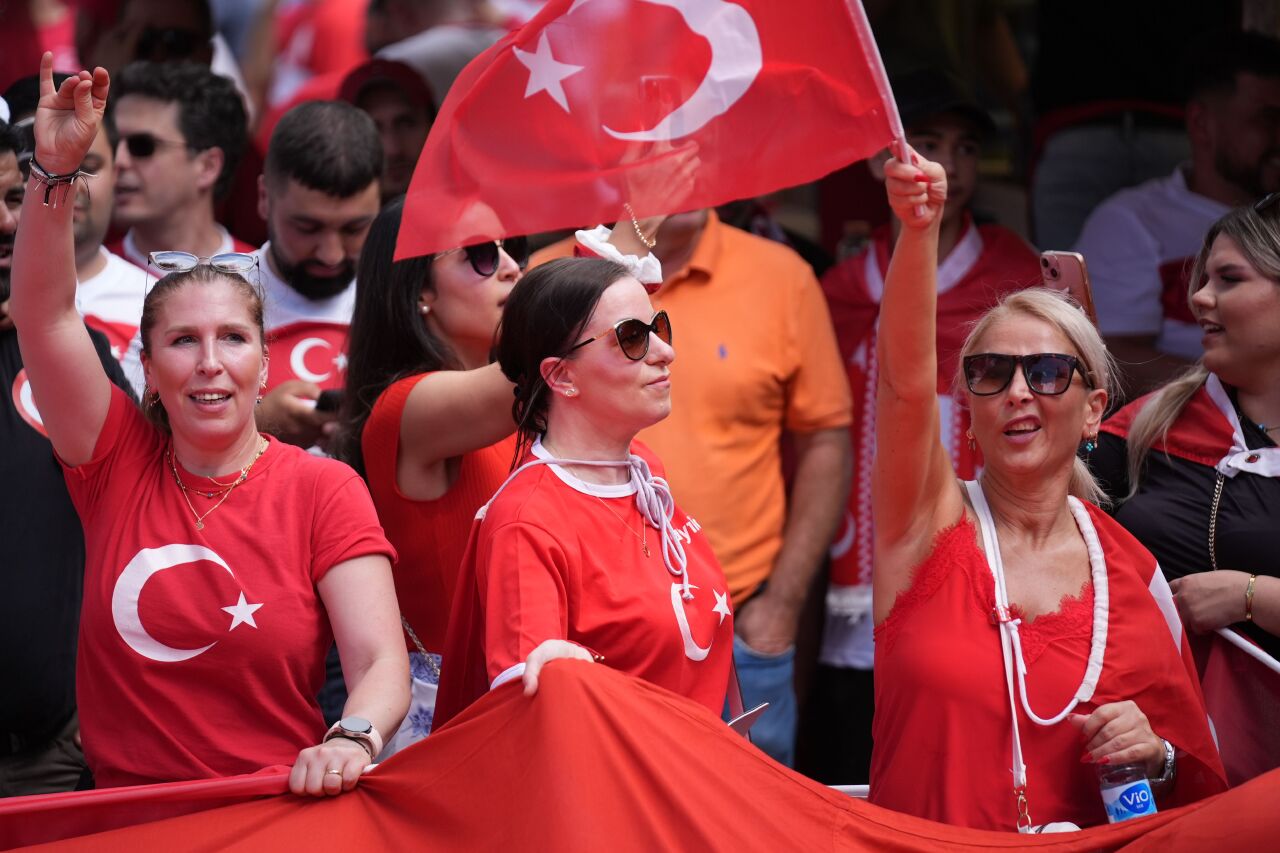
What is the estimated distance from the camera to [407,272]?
3760 mm

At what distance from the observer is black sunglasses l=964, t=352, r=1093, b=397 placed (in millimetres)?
3350

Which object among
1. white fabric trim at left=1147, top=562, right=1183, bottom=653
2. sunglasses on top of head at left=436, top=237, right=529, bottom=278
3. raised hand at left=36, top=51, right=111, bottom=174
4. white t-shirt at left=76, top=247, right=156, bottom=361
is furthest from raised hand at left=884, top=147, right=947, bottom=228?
white t-shirt at left=76, top=247, right=156, bottom=361

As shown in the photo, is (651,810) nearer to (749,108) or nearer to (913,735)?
(913,735)

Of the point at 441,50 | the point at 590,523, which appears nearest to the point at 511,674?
the point at 590,523

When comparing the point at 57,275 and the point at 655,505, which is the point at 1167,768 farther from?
the point at 57,275

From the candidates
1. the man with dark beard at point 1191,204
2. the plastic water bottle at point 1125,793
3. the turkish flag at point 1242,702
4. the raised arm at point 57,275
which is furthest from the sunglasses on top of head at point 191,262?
the man with dark beard at point 1191,204

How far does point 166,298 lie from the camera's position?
326cm

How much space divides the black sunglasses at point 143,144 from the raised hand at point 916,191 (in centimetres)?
291

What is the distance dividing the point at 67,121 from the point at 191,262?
0.40m

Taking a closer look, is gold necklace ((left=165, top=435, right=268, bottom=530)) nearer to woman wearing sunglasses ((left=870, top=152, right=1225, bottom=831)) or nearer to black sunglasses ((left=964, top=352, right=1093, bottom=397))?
woman wearing sunglasses ((left=870, top=152, right=1225, bottom=831))

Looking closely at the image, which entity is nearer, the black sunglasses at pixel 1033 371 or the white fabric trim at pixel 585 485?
the white fabric trim at pixel 585 485

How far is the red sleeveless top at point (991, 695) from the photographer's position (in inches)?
124

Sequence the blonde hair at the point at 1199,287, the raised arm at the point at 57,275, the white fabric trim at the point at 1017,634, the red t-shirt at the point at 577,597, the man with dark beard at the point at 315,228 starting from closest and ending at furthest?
the red t-shirt at the point at 577,597
the raised arm at the point at 57,275
the white fabric trim at the point at 1017,634
the blonde hair at the point at 1199,287
the man with dark beard at the point at 315,228

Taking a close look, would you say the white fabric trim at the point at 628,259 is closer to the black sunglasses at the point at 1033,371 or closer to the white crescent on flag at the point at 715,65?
the white crescent on flag at the point at 715,65
